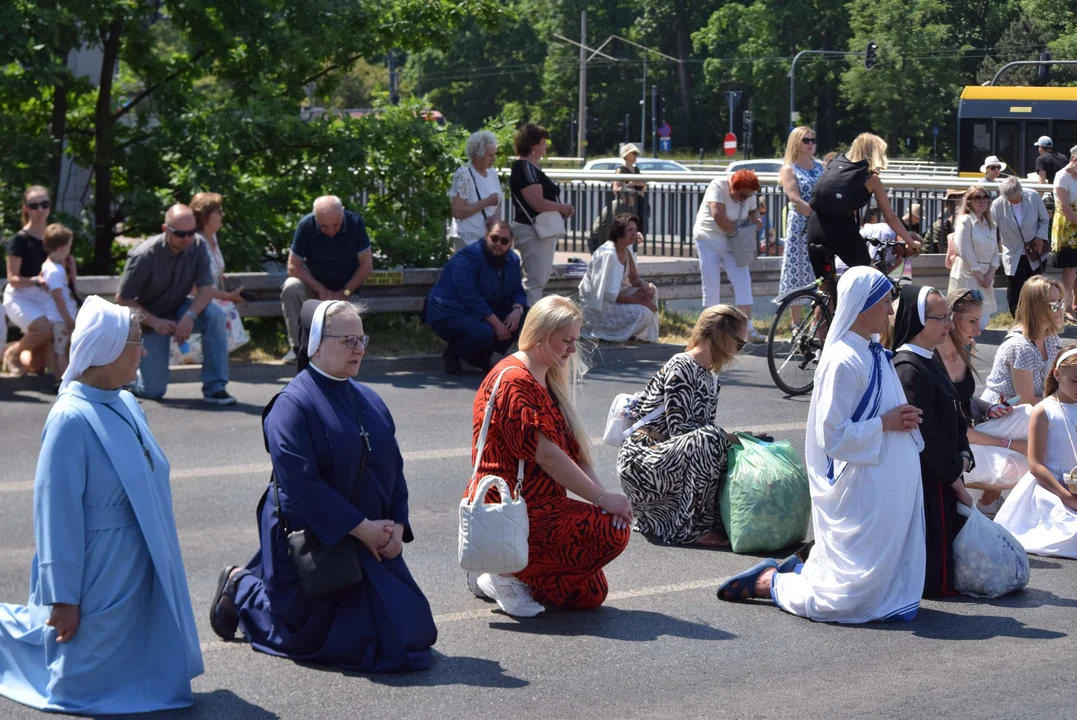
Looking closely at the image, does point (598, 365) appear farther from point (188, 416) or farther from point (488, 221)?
point (188, 416)

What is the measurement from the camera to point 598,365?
14.0 m

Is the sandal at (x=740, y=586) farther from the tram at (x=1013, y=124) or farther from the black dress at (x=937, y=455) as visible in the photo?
the tram at (x=1013, y=124)

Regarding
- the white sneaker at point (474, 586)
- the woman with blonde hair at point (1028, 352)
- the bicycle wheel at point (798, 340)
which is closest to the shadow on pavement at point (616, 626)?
the white sneaker at point (474, 586)

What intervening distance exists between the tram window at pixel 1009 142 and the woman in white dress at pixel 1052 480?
29014 mm

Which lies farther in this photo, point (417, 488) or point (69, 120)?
point (69, 120)

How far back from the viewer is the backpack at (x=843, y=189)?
12.5 metres

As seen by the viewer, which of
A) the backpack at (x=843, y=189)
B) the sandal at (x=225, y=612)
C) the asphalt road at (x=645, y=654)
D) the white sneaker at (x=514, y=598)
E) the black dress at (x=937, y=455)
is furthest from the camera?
the backpack at (x=843, y=189)

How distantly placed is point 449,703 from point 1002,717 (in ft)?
6.60

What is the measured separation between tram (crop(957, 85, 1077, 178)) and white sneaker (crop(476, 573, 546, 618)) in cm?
3024

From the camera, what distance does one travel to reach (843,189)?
12.5m

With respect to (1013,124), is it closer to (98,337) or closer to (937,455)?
A: (937,455)

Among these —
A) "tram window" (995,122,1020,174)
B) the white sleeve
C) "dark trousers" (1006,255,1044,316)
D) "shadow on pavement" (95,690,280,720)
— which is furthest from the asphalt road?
"tram window" (995,122,1020,174)

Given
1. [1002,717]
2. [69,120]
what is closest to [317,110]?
[69,120]

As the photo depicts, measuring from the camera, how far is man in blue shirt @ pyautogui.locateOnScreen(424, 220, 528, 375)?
12953 mm
